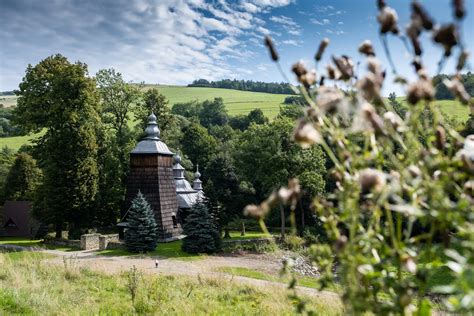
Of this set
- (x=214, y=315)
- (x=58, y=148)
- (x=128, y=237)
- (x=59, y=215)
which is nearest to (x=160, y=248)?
(x=128, y=237)

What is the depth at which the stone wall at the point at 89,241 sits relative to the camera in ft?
80.3

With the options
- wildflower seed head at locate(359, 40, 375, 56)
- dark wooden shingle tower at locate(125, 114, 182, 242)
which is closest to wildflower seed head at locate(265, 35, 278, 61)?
wildflower seed head at locate(359, 40, 375, 56)

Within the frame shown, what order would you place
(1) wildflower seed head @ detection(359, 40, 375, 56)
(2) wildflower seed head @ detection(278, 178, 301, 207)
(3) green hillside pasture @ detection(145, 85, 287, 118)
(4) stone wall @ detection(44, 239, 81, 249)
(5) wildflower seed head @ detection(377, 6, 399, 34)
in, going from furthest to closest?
(3) green hillside pasture @ detection(145, 85, 287, 118), (4) stone wall @ detection(44, 239, 81, 249), (1) wildflower seed head @ detection(359, 40, 375, 56), (5) wildflower seed head @ detection(377, 6, 399, 34), (2) wildflower seed head @ detection(278, 178, 301, 207)

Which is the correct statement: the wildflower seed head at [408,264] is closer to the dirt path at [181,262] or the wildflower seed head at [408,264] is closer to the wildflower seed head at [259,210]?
the wildflower seed head at [259,210]

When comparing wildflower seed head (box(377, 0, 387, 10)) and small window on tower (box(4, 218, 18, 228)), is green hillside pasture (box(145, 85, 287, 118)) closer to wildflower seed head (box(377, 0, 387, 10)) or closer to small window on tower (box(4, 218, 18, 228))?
small window on tower (box(4, 218, 18, 228))

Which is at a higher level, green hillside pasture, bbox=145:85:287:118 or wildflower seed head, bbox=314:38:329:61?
green hillside pasture, bbox=145:85:287:118

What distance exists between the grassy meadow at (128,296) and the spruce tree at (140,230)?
983 cm

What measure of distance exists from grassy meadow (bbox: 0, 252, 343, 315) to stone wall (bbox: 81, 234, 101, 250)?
11.6 metres

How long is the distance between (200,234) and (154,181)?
6409 mm

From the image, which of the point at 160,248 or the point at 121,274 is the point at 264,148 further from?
the point at 121,274

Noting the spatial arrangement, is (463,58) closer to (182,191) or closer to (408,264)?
(408,264)

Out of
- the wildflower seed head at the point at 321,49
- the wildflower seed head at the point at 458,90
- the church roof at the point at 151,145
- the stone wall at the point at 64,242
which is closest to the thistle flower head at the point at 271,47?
the wildflower seed head at the point at 321,49

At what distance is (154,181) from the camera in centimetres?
2794

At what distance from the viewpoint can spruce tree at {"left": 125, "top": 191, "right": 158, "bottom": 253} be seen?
2292 cm
